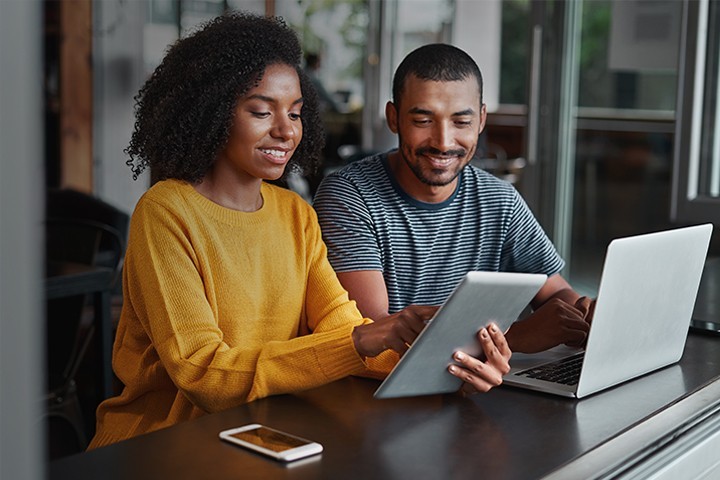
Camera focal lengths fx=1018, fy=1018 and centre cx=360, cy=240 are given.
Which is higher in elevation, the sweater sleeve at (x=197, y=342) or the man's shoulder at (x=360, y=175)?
the man's shoulder at (x=360, y=175)

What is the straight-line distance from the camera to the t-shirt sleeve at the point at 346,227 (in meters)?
1.86

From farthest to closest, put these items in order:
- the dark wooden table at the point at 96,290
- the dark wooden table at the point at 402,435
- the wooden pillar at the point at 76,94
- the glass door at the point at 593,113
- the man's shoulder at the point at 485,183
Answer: the wooden pillar at the point at 76,94 → the glass door at the point at 593,113 → the dark wooden table at the point at 96,290 → the man's shoulder at the point at 485,183 → the dark wooden table at the point at 402,435

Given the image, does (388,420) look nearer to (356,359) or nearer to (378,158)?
(356,359)

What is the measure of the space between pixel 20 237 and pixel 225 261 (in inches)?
38.8

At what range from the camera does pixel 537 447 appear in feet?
3.89

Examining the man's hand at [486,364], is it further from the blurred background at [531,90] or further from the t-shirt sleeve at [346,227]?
the blurred background at [531,90]

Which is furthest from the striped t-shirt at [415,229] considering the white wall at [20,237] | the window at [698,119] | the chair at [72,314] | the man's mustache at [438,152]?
the window at [698,119]

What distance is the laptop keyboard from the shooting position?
1.47 metres

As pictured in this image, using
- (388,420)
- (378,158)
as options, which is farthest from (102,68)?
(388,420)

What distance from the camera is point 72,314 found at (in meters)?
3.04

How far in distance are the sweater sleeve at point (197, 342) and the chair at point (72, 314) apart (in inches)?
53.9

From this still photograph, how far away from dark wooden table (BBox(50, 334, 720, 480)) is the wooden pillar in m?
4.04

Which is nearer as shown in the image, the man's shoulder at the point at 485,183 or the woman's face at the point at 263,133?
the woman's face at the point at 263,133

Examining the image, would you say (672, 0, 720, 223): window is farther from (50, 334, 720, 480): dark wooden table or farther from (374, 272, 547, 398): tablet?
(374, 272, 547, 398): tablet
